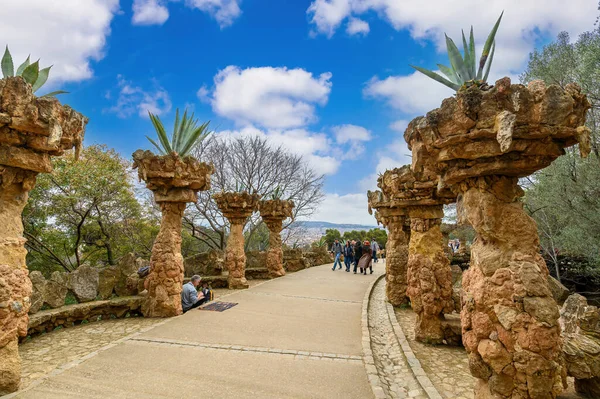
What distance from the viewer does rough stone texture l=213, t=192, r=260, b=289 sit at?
1070cm

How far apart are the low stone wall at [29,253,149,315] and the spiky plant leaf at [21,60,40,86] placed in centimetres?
359

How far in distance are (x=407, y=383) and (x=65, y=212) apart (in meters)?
10.8

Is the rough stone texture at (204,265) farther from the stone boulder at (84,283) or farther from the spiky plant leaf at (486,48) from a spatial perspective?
the spiky plant leaf at (486,48)

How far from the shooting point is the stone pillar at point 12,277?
357 centimetres

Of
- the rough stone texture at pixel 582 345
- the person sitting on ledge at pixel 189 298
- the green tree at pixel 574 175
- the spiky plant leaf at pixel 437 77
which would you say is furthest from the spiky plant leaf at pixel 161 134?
the green tree at pixel 574 175

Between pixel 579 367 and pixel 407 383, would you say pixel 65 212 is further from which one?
pixel 579 367

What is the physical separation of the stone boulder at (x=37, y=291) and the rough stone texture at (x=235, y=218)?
5.44 meters

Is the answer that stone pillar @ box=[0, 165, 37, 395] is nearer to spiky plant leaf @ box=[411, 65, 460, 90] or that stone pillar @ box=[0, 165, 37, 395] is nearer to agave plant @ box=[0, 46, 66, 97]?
agave plant @ box=[0, 46, 66, 97]

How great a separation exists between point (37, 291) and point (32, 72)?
12.8 feet

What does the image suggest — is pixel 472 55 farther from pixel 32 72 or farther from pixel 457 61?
pixel 32 72

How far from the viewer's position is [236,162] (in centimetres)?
1855

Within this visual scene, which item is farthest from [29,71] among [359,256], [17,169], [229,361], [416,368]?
[359,256]

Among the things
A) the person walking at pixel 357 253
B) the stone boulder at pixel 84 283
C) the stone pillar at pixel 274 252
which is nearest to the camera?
the stone boulder at pixel 84 283

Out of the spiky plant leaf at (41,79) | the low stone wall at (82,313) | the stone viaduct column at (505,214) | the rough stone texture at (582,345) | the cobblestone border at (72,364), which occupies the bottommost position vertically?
the cobblestone border at (72,364)
